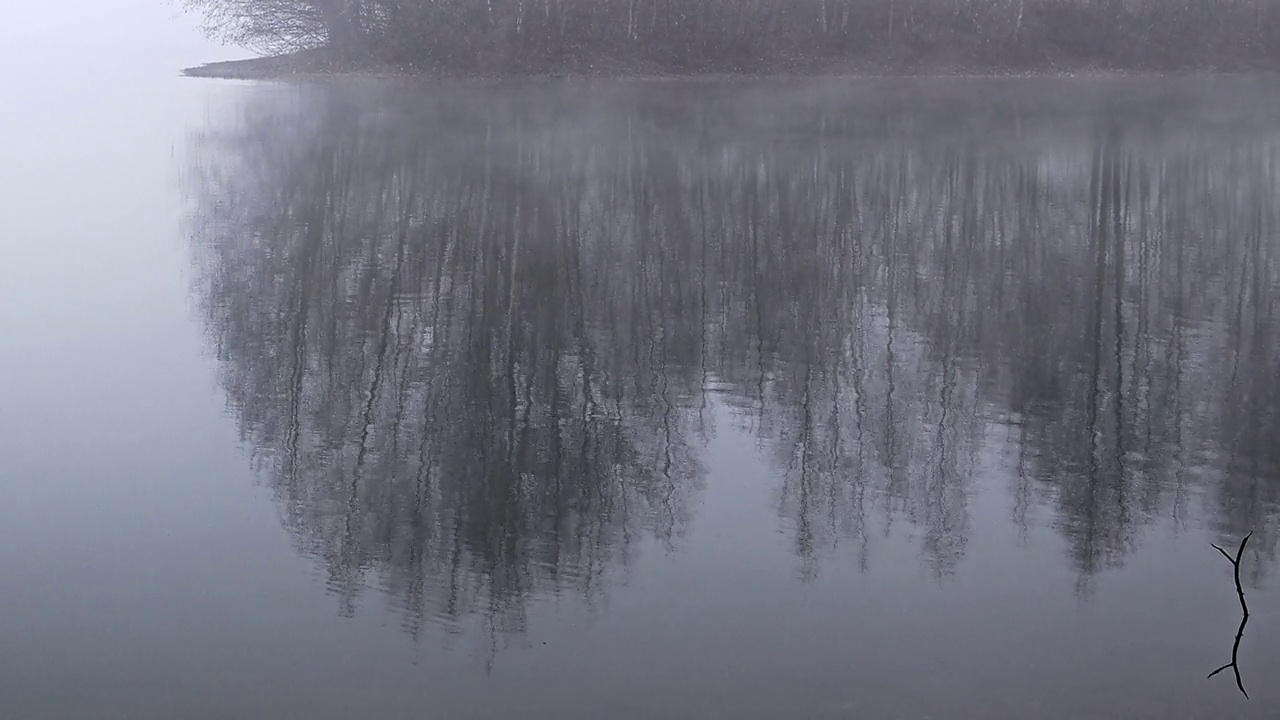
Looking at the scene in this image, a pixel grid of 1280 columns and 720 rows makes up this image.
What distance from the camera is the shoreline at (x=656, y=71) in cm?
4000

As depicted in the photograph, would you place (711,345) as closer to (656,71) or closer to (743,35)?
(656,71)

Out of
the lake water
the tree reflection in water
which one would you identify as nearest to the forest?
the tree reflection in water

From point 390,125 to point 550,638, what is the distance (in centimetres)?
2156

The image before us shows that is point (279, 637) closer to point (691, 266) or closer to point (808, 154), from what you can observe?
point (691, 266)

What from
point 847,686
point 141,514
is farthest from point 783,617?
point 141,514

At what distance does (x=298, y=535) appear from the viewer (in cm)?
724

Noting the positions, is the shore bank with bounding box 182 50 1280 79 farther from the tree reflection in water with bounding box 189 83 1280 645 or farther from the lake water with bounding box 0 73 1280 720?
the lake water with bounding box 0 73 1280 720

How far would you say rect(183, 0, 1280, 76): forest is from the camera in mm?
40719

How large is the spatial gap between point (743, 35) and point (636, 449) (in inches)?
1367

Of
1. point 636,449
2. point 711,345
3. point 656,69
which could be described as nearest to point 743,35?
point 656,69

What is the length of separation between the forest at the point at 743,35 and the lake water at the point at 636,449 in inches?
900

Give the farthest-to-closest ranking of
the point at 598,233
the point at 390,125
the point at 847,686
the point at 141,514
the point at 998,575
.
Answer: the point at 390,125
the point at 598,233
the point at 141,514
the point at 998,575
the point at 847,686

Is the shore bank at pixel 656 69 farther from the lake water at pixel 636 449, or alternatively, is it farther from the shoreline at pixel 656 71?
the lake water at pixel 636 449

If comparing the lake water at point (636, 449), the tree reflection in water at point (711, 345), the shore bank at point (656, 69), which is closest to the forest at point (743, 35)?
the shore bank at point (656, 69)
